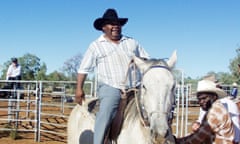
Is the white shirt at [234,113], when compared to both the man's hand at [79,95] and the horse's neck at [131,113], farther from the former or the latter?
the man's hand at [79,95]

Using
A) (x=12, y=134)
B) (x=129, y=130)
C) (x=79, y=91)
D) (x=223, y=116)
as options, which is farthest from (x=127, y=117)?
(x=12, y=134)

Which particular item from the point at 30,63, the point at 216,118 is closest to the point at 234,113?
the point at 216,118

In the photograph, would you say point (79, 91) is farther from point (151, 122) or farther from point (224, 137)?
point (224, 137)

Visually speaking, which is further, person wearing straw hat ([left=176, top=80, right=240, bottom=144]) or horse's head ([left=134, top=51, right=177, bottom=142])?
person wearing straw hat ([left=176, top=80, right=240, bottom=144])

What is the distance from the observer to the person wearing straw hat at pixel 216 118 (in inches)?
146

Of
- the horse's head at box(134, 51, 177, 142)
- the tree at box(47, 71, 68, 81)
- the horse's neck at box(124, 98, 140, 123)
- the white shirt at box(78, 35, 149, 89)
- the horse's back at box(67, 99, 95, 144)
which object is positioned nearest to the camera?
the horse's head at box(134, 51, 177, 142)

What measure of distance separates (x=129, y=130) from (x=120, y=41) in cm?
104

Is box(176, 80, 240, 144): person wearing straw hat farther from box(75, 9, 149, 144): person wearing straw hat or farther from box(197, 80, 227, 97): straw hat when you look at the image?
→ box(75, 9, 149, 144): person wearing straw hat

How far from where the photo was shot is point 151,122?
3.36 meters

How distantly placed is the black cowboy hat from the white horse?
0.80m

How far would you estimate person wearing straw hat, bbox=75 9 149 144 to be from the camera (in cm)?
421

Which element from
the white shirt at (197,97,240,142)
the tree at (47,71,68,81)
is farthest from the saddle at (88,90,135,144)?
the tree at (47,71,68,81)

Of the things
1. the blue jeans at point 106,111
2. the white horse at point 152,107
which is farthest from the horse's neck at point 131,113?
the blue jeans at point 106,111

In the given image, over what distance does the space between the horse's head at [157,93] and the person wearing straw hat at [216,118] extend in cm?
52
